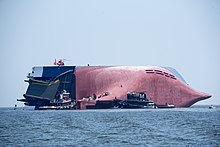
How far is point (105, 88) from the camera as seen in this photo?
413 ft

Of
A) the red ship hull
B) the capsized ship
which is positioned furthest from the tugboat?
the red ship hull

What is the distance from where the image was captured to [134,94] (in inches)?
4751

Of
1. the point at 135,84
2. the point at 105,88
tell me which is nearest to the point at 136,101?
the point at 135,84

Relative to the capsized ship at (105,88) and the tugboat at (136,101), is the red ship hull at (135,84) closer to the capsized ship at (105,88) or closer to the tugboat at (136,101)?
the capsized ship at (105,88)

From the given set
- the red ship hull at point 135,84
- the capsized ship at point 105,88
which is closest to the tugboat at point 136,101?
the capsized ship at point 105,88

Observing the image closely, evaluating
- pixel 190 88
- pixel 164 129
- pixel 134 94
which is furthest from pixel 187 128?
pixel 190 88

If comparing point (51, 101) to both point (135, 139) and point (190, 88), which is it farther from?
point (135, 139)

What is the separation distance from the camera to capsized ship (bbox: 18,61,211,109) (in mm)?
119750

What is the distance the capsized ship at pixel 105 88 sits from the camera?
120 meters

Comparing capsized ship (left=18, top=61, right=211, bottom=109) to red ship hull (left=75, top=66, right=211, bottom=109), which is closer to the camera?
capsized ship (left=18, top=61, right=211, bottom=109)

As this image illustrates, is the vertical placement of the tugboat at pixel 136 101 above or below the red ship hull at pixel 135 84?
below

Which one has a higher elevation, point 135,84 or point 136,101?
point 135,84

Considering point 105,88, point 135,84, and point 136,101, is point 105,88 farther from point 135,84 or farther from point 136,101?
point 136,101

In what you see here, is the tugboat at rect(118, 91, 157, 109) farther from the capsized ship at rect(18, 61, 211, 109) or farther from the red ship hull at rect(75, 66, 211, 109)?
the red ship hull at rect(75, 66, 211, 109)
